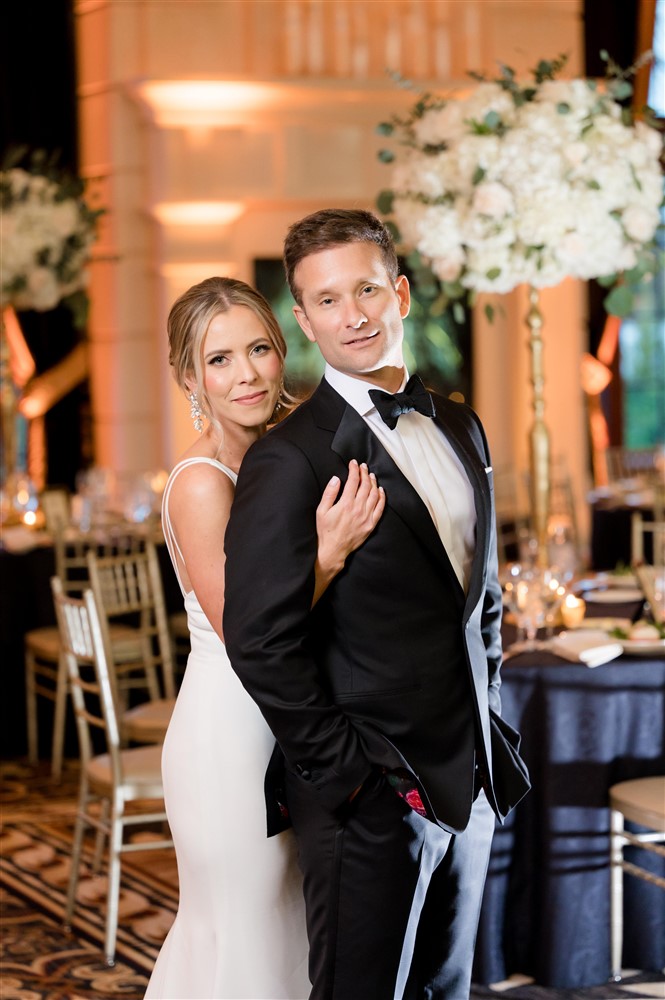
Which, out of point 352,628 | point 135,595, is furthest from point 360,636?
point 135,595

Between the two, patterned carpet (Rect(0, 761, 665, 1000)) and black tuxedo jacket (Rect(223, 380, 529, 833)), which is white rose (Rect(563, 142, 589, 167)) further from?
patterned carpet (Rect(0, 761, 665, 1000))

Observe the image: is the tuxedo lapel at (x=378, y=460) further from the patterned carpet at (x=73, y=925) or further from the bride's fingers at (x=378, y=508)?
the patterned carpet at (x=73, y=925)

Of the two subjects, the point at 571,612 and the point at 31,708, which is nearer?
the point at 571,612

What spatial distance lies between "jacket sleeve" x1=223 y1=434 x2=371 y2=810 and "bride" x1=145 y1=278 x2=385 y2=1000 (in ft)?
1.14

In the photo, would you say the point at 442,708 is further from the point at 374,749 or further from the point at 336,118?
the point at 336,118

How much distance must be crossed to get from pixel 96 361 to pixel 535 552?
5812 mm

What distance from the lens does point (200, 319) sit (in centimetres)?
246

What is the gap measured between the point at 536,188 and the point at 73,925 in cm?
269

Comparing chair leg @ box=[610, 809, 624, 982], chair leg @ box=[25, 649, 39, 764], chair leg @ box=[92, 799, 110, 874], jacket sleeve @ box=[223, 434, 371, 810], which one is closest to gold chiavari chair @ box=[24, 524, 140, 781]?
chair leg @ box=[25, 649, 39, 764]

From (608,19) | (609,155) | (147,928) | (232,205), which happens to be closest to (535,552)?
(609,155)

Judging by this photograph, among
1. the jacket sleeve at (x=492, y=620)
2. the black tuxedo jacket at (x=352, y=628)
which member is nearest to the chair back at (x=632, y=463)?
the jacket sleeve at (x=492, y=620)

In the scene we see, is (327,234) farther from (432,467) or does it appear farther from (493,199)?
(493,199)

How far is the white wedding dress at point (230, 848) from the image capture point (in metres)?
2.51

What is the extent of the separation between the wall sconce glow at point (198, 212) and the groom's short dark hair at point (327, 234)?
6.81 meters
